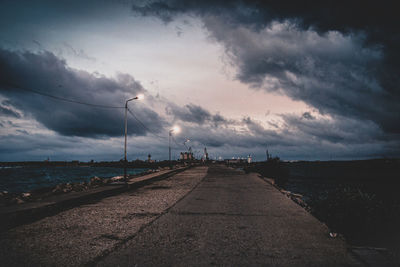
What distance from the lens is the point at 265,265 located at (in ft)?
12.1

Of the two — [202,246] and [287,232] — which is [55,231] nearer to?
[202,246]

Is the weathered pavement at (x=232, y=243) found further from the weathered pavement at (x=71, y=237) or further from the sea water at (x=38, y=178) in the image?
the sea water at (x=38, y=178)

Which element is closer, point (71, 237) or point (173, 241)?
point (173, 241)

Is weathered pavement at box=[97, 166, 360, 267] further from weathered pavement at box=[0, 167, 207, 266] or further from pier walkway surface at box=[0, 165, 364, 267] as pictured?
weathered pavement at box=[0, 167, 207, 266]

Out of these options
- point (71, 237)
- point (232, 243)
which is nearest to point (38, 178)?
point (71, 237)

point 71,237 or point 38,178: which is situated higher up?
point 71,237

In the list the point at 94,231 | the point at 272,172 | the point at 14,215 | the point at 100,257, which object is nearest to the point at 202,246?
the point at 100,257

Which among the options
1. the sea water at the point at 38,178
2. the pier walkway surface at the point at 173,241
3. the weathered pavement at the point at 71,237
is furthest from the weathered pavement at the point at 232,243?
the sea water at the point at 38,178

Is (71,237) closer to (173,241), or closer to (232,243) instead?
(173,241)

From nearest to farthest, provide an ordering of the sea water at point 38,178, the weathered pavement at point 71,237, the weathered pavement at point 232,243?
the weathered pavement at point 232,243
the weathered pavement at point 71,237
the sea water at point 38,178

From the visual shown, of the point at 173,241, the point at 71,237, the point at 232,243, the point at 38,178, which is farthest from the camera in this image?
the point at 38,178

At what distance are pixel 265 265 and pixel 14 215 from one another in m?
6.64

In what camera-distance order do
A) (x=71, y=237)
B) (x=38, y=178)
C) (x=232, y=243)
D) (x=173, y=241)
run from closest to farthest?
(x=232, y=243)
(x=173, y=241)
(x=71, y=237)
(x=38, y=178)

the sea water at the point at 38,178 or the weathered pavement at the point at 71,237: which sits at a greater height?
the weathered pavement at the point at 71,237
